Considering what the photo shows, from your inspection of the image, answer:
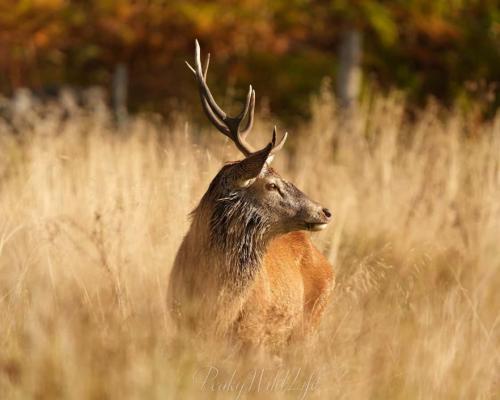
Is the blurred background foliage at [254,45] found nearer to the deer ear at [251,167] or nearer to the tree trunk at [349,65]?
the tree trunk at [349,65]

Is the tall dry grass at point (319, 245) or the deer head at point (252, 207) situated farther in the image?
the deer head at point (252, 207)

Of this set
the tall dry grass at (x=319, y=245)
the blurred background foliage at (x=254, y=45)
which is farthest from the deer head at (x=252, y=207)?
the blurred background foliage at (x=254, y=45)

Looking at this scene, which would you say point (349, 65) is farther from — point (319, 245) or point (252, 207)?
point (252, 207)

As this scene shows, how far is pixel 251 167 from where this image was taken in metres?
4.18

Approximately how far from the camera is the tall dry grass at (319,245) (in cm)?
309

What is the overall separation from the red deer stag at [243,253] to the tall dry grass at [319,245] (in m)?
0.20

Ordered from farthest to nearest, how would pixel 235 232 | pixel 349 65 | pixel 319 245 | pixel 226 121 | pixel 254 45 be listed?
pixel 254 45, pixel 349 65, pixel 319 245, pixel 226 121, pixel 235 232

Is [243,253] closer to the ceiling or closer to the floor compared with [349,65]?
closer to the floor

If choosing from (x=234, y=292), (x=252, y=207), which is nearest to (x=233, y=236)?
(x=252, y=207)

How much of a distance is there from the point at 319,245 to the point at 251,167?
1.54 metres

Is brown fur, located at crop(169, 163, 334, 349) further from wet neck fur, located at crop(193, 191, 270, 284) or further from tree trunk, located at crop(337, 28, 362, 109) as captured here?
tree trunk, located at crop(337, 28, 362, 109)

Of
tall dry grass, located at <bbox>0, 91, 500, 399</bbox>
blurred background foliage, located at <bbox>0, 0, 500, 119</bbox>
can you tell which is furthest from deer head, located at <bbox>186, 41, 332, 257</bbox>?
blurred background foliage, located at <bbox>0, 0, 500, 119</bbox>

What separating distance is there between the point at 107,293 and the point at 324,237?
2050mm

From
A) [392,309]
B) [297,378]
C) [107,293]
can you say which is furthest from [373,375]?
[107,293]
